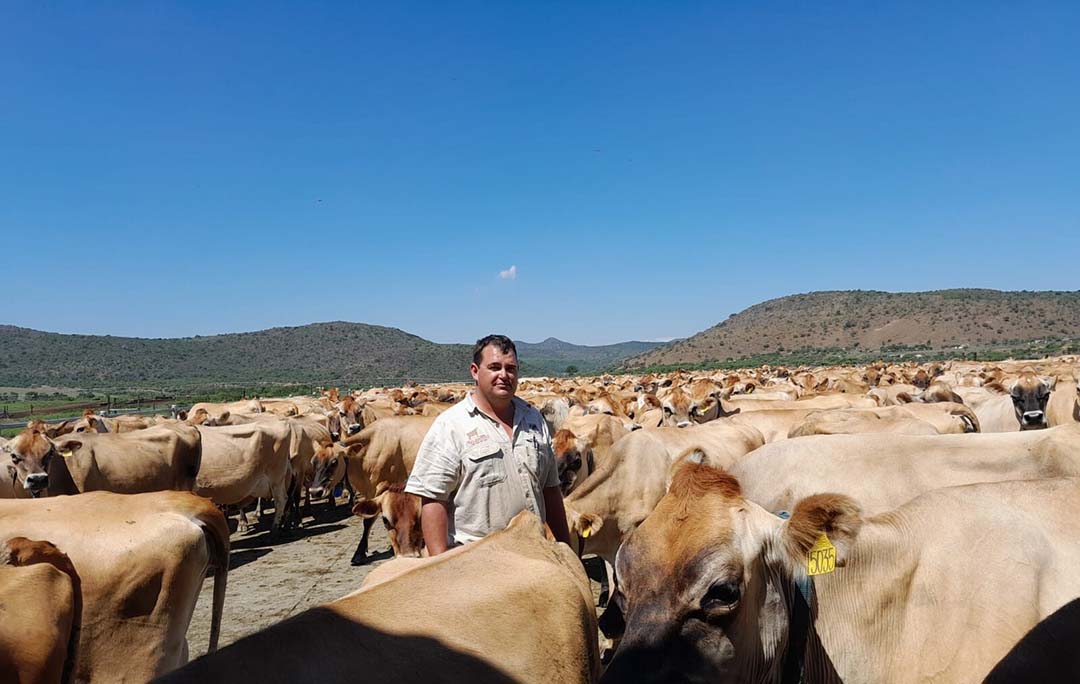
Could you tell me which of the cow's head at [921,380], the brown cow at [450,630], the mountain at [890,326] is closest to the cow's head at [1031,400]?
the cow's head at [921,380]

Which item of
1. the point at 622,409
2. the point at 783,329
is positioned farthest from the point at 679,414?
the point at 783,329

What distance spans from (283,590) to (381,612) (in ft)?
22.9

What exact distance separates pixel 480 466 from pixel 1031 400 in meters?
13.6

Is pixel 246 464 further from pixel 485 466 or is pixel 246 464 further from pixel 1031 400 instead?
pixel 1031 400

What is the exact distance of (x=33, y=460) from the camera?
8445mm

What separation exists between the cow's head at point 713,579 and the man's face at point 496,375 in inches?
60.5

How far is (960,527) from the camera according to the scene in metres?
3.20

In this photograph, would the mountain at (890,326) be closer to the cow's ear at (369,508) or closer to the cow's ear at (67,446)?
the cow's ear at (369,508)

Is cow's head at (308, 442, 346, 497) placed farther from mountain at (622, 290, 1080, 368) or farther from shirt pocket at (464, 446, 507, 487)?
mountain at (622, 290, 1080, 368)

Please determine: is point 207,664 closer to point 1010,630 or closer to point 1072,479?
point 1010,630

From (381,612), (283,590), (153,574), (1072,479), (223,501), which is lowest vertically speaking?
(283,590)

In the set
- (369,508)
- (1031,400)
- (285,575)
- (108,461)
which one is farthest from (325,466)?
(1031,400)

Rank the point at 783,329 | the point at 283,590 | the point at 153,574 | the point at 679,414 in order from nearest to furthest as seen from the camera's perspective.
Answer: the point at 153,574
the point at 283,590
the point at 679,414
the point at 783,329

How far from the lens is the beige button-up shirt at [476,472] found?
411cm
